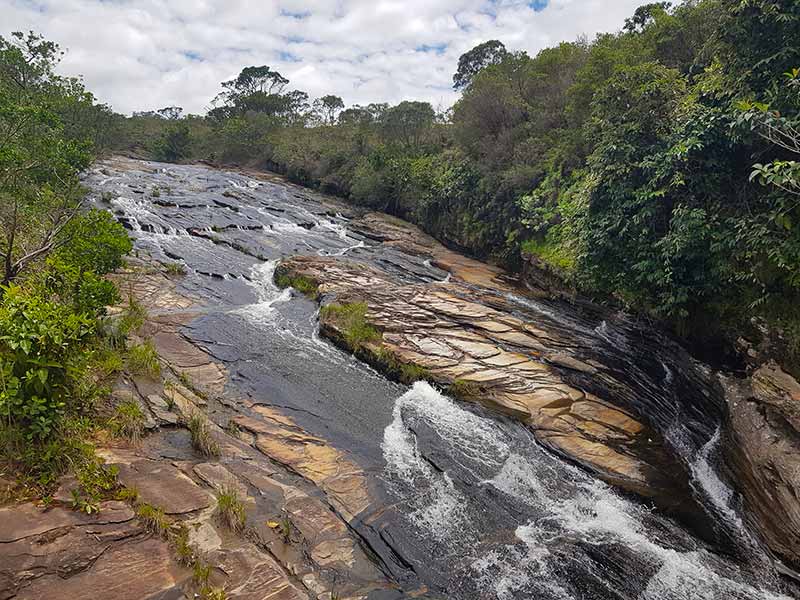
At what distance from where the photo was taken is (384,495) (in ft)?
20.9

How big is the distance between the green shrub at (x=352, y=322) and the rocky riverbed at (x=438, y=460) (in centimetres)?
7

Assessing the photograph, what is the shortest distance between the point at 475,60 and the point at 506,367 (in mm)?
35040

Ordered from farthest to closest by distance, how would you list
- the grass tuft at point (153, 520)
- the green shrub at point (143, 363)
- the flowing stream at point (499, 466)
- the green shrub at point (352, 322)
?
the green shrub at point (352, 322)
the green shrub at point (143, 363)
the flowing stream at point (499, 466)
the grass tuft at point (153, 520)

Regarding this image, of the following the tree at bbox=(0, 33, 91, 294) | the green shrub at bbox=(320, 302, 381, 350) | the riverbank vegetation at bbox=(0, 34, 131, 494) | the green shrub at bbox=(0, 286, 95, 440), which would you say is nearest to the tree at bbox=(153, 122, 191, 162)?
the tree at bbox=(0, 33, 91, 294)

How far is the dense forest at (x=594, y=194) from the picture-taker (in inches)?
244

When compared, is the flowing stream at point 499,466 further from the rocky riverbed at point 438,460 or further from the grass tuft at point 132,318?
the grass tuft at point 132,318

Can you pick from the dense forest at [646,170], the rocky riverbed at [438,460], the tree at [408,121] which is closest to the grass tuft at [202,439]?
the rocky riverbed at [438,460]

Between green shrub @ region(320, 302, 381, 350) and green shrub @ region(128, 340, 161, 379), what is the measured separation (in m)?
4.32

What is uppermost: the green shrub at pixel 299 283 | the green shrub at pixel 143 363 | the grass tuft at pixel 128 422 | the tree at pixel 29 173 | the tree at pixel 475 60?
the tree at pixel 475 60

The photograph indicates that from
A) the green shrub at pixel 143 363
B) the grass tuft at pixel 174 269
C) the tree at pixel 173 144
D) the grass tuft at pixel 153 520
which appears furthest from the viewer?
the tree at pixel 173 144

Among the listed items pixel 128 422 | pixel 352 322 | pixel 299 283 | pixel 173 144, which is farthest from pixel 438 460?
pixel 173 144

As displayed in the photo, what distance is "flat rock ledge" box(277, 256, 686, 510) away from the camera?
24.3 ft

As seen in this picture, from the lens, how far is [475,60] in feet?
122

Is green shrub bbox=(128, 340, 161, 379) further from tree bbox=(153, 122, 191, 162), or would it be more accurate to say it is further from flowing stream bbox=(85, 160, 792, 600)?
tree bbox=(153, 122, 191, 162)
